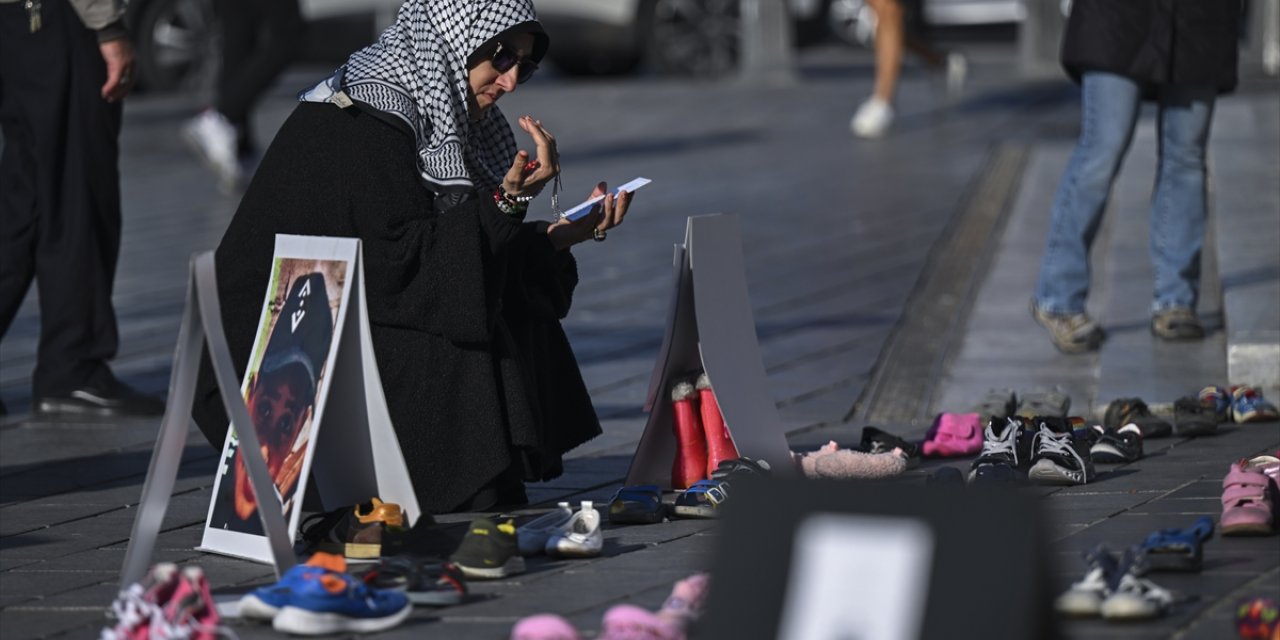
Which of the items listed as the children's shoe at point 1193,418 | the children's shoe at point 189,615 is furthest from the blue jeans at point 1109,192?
the children's shoe at point 189,615

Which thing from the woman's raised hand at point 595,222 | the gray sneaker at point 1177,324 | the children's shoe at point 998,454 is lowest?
the gray sneaker at point 1177,324

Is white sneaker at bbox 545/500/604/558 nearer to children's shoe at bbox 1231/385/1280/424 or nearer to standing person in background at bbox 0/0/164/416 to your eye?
children's shoe at bbox 1231/385/1280/424

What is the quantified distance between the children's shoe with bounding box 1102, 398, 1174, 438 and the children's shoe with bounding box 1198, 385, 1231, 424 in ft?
0.39

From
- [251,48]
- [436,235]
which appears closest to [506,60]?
[436,235]

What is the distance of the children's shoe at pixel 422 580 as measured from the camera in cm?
380

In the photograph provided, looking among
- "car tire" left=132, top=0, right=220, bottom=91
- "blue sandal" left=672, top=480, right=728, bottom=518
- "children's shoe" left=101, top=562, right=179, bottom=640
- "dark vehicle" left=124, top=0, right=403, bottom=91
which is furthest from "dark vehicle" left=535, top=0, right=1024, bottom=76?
"children's shoe" left=101, top=562, right=179, bottom=640

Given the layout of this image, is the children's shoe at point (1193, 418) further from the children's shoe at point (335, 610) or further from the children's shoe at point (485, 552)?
the children's shoe at point (335, 610)

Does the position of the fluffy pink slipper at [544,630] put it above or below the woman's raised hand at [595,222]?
below

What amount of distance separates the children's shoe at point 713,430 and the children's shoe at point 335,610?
141 cm

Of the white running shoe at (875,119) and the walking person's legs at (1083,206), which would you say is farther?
the white running shoe at (875,119)

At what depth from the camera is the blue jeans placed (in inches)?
260

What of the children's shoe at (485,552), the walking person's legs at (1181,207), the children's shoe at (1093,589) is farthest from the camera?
the walking person's legs at (1181,207)

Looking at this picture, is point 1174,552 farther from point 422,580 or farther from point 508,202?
point 508,202

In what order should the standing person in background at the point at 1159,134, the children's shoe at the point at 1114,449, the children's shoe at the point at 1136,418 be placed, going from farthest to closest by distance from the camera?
the standing person in background at the point at 1159,134 < the children's shoe at the point at 1136,418 < the children's shoe at the point at 1114,449
